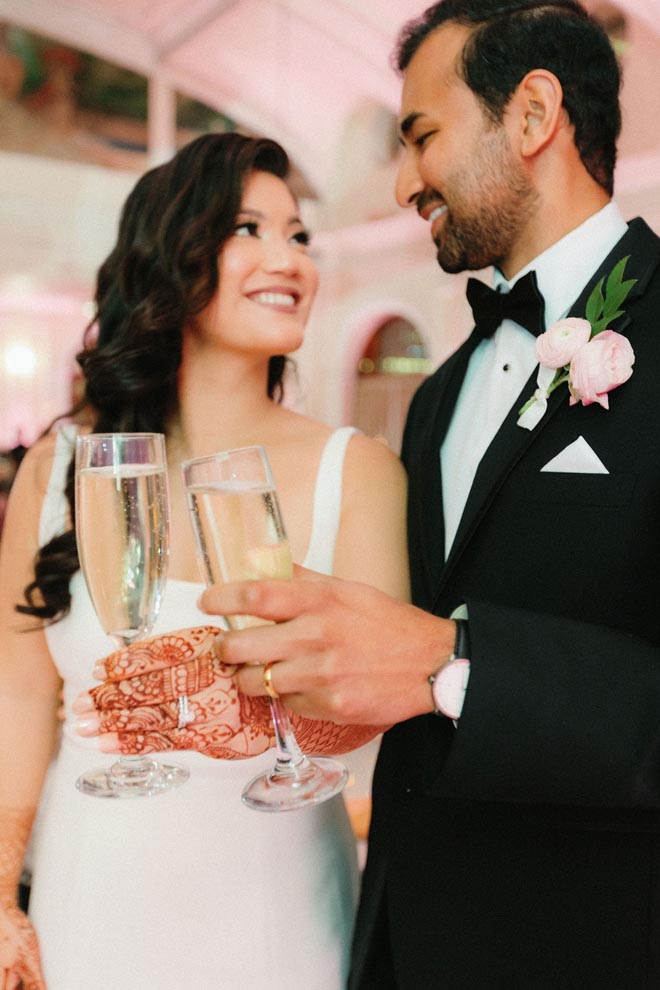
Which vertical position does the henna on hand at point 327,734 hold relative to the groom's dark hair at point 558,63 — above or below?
below

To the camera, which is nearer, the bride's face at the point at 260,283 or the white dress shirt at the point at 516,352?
the white dress shirt at the point at 516,352

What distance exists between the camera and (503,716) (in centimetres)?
118

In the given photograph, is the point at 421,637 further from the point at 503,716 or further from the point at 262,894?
the point at 262,894

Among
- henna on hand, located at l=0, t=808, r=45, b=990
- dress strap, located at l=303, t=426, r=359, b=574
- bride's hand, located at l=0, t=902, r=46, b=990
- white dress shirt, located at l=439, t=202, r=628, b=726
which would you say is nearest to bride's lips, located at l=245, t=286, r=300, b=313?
dress strap, located at l=303, t=426, r=359, b=574

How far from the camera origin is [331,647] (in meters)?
1.05

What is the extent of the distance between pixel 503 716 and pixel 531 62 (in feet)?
4.83

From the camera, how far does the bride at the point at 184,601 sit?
68.1 inches

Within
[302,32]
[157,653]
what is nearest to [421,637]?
[157,653]

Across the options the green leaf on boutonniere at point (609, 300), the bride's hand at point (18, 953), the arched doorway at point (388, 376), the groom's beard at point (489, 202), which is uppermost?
the arched doorway at point (388, 376)

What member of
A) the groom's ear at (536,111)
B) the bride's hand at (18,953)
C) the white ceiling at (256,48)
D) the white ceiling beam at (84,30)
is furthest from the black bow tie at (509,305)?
the white ceiling beam at (84,30)

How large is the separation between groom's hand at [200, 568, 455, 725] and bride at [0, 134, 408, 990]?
409mm

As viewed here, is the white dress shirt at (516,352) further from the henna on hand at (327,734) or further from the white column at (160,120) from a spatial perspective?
the white column at (160,120)

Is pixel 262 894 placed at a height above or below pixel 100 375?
below

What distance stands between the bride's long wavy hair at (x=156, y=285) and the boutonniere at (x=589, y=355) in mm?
844
